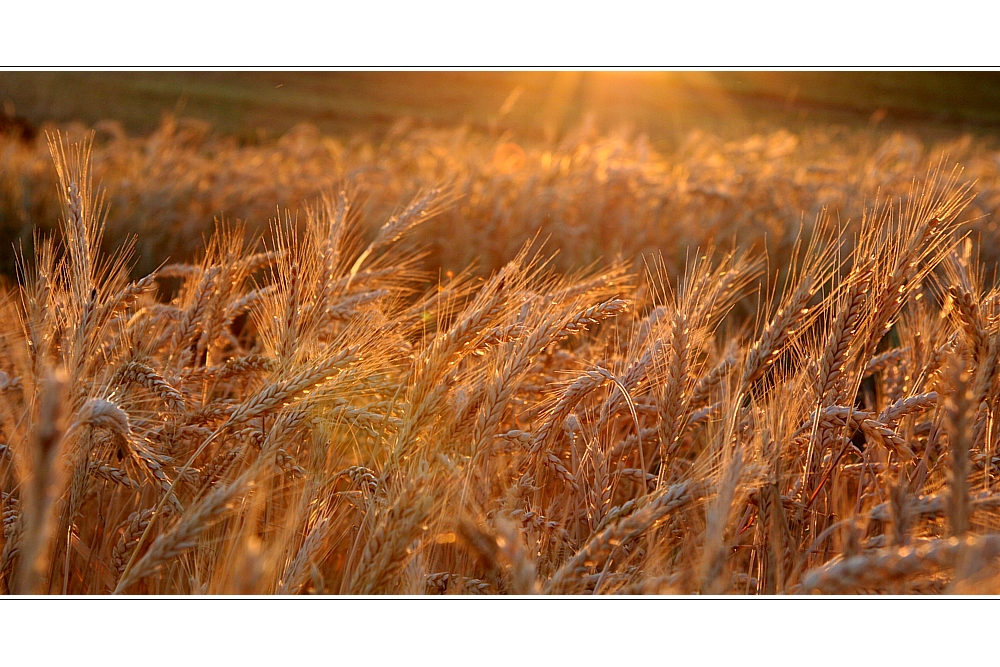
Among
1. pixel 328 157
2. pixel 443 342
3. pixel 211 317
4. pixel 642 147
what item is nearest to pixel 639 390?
pixel 443 342

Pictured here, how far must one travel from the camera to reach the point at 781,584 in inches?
51.8

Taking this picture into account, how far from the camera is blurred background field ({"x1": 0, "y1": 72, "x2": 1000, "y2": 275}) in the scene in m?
3.61

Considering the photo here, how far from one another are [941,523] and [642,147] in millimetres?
3886

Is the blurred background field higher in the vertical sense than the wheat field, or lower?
higher

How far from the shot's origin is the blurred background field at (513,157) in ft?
11.8

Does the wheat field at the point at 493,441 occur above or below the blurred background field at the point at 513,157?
below

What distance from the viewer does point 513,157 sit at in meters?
4.79

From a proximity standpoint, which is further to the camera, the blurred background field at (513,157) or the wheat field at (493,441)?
A: the blurred background field at (513,157)

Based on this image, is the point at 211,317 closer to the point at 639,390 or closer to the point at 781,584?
the point at 639,390

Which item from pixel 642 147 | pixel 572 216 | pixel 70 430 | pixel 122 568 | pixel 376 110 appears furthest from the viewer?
pixel 376 110

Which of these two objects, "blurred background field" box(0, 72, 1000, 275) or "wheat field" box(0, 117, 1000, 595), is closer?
"wheat field" box(0, 117, 1000, 595)

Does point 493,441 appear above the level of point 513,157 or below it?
below

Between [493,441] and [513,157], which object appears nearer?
[493,441]

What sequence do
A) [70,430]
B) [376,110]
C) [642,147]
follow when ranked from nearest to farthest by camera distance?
1. [70,430]
2. [642,147]
3. [376,110]
